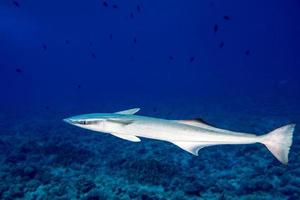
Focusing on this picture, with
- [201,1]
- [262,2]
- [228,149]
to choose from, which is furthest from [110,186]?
[262,2]

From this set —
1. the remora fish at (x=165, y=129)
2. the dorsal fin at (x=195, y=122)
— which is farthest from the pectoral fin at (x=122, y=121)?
the dorsal fin at (x=195, y=122)

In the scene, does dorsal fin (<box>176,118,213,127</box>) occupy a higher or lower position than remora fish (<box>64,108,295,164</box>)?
higher

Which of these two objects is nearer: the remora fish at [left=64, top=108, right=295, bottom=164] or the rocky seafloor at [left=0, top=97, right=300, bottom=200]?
the remora fish at [left=64, top=108, right=295, bottom=164]

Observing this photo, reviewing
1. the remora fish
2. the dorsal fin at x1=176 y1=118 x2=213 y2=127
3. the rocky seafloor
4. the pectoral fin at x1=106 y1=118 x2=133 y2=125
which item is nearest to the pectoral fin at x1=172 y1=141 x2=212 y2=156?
the remora fish

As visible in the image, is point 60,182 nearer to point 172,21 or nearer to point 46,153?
point 46,153

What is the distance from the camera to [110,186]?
954 centimetres

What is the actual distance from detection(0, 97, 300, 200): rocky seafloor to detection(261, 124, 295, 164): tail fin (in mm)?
5838

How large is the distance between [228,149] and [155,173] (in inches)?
190

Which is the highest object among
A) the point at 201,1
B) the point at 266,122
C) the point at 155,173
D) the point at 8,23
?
the point at 201,1

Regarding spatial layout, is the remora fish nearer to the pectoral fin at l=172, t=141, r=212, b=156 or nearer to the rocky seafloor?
the pectoral fin at l=172, t=141, r=212, b=156

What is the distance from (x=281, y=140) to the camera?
3291mm

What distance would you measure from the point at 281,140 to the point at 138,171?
788 cm

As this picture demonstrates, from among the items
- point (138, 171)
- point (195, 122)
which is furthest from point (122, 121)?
point (138, 171)

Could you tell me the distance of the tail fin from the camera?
10.7ft
